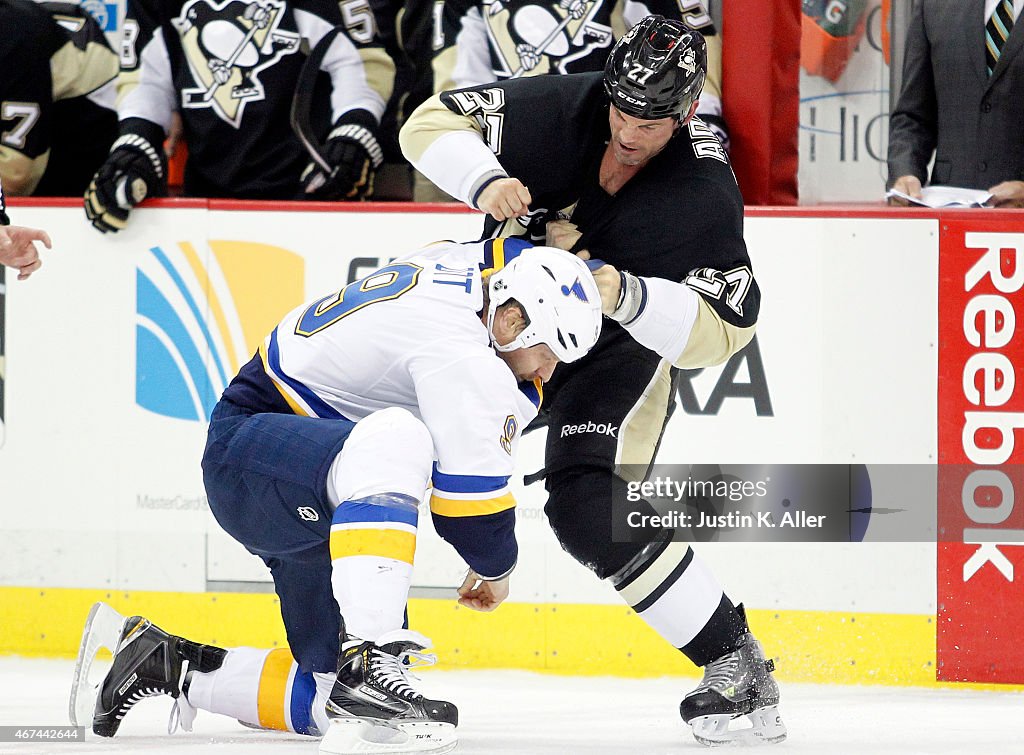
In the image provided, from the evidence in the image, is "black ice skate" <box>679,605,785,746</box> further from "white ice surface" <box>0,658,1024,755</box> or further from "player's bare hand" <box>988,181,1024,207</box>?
"player's bare hand" <box>988,181,1024,207</box>

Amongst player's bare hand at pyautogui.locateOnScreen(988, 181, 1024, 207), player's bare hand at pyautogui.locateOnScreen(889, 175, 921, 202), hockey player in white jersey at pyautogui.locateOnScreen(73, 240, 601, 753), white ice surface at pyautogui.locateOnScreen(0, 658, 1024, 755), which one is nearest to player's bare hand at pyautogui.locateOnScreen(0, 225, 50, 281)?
hockey player in white jersey at pyautogui.locateOnScreen(73, 240, 601, 753)

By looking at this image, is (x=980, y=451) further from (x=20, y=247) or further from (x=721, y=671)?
(x=20, y=247)

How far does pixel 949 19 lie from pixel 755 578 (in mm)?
1749

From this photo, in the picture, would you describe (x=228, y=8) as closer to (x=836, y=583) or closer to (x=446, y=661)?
(x=446, y=661)

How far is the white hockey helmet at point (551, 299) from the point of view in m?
2.57

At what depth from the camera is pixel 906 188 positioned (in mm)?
4098

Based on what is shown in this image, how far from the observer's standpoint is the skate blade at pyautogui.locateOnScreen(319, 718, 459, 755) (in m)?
2.47

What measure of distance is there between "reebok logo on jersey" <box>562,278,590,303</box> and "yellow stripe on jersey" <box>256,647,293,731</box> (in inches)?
40.2

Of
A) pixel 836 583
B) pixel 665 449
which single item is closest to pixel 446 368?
pixel 665 449

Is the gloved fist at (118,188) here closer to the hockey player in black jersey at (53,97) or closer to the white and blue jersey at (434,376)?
the hockey player in black jersey at (53,97)

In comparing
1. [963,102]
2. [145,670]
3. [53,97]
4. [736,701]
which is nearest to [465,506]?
[736,701]

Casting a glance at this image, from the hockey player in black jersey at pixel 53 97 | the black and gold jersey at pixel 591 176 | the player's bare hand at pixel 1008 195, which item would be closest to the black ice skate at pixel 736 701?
the black and gold jersey at pixel 591 176

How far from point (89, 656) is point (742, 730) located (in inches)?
53.4

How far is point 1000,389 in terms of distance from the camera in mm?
3824
